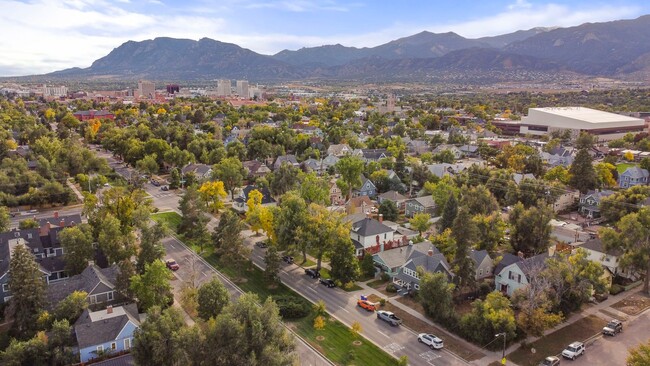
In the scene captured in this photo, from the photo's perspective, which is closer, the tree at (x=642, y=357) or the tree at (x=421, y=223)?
the tree at (x=642, y=357)

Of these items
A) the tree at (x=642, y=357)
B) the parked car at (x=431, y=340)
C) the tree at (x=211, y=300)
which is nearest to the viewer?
the tree at (x=642, y=357)

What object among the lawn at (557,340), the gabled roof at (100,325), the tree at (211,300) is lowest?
the lawn at (557,340)

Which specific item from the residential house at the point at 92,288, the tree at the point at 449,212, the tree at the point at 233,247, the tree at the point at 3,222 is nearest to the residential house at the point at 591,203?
the tree at the point at 449,212

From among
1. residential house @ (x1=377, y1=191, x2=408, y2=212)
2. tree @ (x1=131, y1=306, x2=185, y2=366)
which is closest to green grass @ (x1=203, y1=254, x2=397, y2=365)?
tree @ (x1=131, y1=306, x2=185, y2=366)

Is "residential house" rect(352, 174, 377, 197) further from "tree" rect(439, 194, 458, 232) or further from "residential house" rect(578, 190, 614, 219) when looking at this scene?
"residential house" rect(578, 190, 614, 219)

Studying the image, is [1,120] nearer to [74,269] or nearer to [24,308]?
[74,269]

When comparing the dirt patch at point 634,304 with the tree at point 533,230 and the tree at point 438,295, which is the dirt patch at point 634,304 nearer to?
the tree at point 533,230
